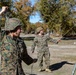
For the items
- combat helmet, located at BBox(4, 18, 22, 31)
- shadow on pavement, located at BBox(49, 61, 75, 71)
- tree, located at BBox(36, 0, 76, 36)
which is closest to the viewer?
combat helmet, located at BBox(4, 18, 22, 31)

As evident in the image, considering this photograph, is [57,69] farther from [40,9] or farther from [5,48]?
[40,9]

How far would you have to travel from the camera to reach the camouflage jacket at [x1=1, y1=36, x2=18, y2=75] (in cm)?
466

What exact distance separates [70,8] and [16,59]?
44.7m

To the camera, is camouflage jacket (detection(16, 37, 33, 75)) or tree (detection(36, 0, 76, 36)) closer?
camouflage jacket (detection(16, 37, 33, 75))

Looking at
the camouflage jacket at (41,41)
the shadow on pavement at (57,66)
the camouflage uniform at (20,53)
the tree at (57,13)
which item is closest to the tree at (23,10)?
the tree at (57,13)

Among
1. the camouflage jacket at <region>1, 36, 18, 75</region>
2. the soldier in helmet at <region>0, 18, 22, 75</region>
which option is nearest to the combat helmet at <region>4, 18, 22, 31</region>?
the soldier in helmet at <region>0, 18, 22, 75</region>

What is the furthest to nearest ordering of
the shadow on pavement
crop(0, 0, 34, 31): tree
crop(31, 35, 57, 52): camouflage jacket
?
crop(0, 0, 34, 31): tree → the shadow on pavement → crop(31, 35, 57, 52): camouflage jacket

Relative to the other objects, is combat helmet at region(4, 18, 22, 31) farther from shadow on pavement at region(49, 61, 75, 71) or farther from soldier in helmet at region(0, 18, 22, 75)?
shadow on pavement at region(49, 61, 75, 71)

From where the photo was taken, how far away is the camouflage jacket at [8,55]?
4.66 metres

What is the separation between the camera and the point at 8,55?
4680 mm

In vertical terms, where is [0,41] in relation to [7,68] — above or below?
above

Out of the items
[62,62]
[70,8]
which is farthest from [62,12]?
[62,62]

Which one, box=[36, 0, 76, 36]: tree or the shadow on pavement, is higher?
box=[36, 0, 76, 36]: tree

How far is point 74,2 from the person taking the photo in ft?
161
